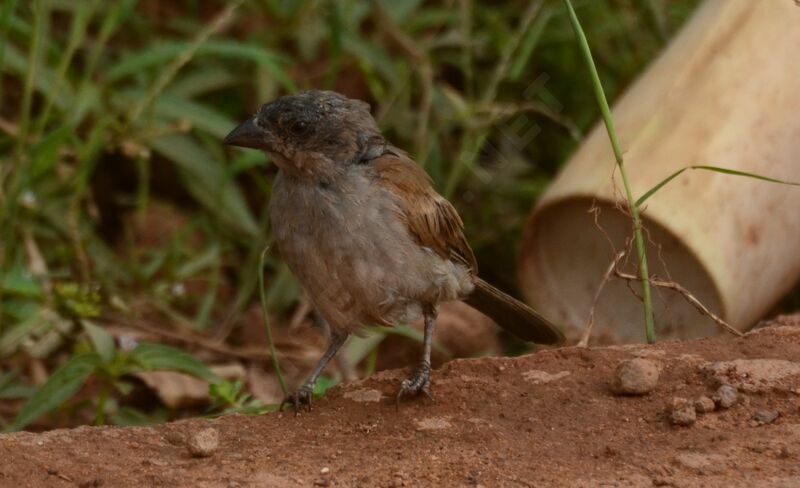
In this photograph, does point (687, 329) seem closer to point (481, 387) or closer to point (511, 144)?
point (481, 387)

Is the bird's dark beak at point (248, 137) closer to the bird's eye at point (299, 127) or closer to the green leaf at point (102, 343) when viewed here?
the bird's eye at point (299, 127)

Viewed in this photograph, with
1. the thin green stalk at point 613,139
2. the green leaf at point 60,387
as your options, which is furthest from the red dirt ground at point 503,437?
the green leaf at point 60,387

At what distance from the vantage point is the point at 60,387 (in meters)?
4.25

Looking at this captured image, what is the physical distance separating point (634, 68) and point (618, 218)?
6.65 ft

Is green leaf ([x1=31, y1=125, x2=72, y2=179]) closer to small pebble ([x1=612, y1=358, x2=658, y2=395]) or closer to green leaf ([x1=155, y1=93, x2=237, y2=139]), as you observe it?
green leaf ([x1=155, y1=93, x2=237, y2=139])

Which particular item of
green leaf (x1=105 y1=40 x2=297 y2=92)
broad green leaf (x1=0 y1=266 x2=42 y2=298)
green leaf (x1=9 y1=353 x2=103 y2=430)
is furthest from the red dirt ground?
green leaf (x1=105 y1=40 x2=297 y2=92)

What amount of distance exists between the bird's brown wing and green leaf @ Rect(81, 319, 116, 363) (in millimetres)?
1038

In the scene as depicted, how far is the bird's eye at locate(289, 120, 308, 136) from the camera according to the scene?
4164 mm

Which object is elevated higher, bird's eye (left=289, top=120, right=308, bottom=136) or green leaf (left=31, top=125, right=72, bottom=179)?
bird's eye (left=289, top=120, right=308, bottom=136)

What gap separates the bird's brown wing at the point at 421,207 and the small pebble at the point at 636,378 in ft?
2.82

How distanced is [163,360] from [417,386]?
3.04ft

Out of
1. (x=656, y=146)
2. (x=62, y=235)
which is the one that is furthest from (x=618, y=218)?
(x=62, y=235)

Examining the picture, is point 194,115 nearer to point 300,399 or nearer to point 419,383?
point 300,399

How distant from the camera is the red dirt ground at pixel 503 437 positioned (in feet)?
10.3
